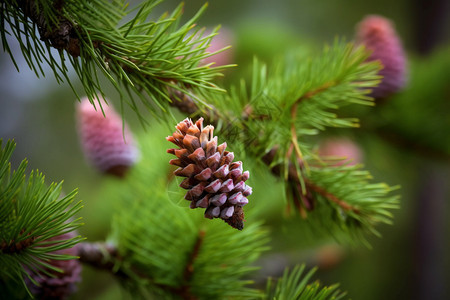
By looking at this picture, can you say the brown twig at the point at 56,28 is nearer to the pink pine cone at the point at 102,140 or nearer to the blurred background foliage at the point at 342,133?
the blurred background foliage at the point at 342,133

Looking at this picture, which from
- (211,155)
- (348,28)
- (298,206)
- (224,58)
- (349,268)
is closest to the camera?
(211,155)

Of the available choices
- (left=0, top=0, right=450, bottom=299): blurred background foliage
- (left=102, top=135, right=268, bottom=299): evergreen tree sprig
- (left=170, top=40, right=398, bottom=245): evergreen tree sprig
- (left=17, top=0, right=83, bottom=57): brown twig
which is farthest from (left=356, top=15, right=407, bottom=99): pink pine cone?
(left=17, top=0, right=83, bottom=57): brown twig

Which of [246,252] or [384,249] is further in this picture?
[384,249]

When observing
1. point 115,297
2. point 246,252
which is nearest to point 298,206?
point 246,252

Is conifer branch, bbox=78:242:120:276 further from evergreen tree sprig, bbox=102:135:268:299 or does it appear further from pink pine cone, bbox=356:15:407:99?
pink pine cone, bbox=356:15:407:99

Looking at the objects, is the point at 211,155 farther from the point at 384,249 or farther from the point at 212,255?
the point at 384,249

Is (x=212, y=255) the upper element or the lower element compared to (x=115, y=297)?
upper
